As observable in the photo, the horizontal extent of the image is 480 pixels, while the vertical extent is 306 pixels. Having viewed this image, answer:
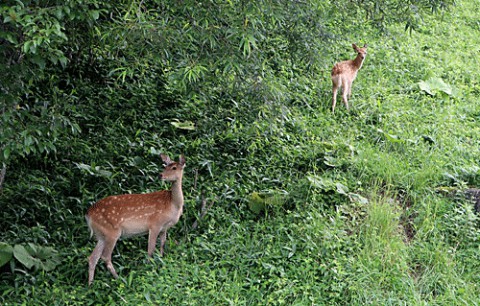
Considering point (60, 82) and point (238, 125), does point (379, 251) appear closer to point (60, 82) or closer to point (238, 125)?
point (238, 125)

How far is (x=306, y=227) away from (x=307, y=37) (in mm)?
1942

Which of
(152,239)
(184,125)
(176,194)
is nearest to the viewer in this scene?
(152,239)

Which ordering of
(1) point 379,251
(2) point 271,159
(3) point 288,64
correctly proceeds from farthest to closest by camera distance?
(3) point 288,64 < (2) point 271,159 < (1) point 379,251

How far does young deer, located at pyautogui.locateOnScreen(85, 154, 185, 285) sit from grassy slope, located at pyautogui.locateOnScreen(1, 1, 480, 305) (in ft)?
0.75

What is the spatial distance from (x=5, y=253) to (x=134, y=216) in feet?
3.96

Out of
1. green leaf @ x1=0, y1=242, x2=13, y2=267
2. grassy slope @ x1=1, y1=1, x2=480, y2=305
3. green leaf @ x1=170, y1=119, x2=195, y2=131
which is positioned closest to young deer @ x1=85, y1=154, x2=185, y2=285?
grassy slope @ x1=1, y1=1, x2=480, y2=305

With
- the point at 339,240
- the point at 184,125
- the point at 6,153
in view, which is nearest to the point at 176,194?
the point at 339,240

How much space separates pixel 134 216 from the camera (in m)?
7.11

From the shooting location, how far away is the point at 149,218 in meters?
7.18

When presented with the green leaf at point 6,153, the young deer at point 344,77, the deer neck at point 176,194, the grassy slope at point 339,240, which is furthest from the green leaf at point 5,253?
the young deer at point 344,77

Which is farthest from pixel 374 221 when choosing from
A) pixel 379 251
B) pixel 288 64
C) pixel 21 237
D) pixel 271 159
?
pixel 288 64

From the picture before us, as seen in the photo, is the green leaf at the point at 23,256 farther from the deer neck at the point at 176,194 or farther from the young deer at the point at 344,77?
the young deer at the point at 344,77

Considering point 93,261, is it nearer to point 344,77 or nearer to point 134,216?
point 134,216

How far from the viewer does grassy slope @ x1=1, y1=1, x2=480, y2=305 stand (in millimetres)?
6801
